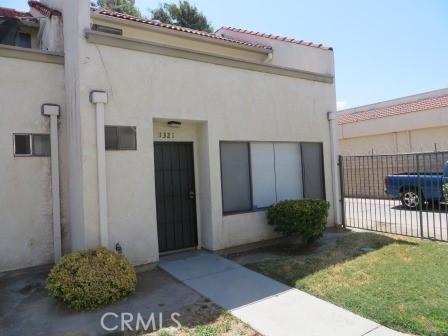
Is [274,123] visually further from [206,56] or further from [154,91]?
[154,91]

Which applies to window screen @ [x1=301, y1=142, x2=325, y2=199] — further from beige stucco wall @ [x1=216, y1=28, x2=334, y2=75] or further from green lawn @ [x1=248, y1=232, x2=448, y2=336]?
beige stucco wall @ [x1=216, y1=28, x2=334, y2=75]

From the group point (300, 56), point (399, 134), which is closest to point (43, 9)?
point (300, 56)

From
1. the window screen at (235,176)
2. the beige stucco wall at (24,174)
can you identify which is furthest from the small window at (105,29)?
the window screen at (235,176)

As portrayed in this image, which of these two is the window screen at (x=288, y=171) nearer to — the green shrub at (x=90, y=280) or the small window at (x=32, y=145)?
the green shrub at (x=90, y=280)

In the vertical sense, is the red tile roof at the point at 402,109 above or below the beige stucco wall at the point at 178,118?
above

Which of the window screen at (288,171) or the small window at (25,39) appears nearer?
the window screen at (288,171)

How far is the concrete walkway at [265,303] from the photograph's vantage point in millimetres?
4098

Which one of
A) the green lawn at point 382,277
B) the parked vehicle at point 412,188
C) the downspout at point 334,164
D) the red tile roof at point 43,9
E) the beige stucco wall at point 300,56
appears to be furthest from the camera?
the parked vehicle at point 412,188

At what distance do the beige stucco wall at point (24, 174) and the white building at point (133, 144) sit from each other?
17mm

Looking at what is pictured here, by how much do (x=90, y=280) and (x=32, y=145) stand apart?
9.85 feet

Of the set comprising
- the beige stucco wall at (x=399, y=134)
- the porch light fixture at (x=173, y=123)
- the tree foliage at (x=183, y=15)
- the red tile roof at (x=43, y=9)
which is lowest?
the porch light fixture at (x=173, y=123)

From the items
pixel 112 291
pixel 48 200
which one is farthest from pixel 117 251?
pixel 48 200

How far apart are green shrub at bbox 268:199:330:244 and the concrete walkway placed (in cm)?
149

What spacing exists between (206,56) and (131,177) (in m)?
2.91
